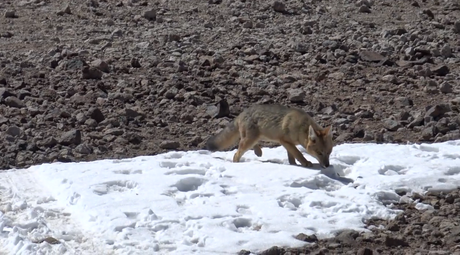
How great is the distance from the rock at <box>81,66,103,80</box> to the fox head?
16.4ft

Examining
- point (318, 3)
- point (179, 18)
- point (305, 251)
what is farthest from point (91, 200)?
point (318, 3)

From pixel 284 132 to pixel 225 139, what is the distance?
0.84m

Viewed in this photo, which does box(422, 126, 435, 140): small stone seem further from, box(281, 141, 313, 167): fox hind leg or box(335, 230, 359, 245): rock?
box(335, 230, 359, 245): rock

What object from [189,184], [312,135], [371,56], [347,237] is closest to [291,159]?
[312,135]

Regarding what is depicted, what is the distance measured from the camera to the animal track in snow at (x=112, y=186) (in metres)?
11.1

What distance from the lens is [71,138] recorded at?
13.6 meters

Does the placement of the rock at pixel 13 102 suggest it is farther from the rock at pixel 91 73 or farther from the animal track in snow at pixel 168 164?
the animal track in snow at pixel 168 164

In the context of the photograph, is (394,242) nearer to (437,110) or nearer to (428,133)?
(428,133)

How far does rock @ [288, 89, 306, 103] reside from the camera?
15.5 m

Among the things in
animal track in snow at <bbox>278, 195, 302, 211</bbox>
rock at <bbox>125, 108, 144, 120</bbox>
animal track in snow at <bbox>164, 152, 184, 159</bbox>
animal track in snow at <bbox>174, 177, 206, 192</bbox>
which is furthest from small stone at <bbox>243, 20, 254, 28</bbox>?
animal track in snow at <bbox>278, 195, 302, 211</bbox>

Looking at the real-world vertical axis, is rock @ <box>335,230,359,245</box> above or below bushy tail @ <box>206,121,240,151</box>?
above

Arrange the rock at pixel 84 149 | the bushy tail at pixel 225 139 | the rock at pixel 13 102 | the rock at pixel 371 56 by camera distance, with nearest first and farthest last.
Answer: the bushy tail at pixel 225 139, the rock at pixel 84 149, the rock at pixel 13 102, the rock at pixel 371 56

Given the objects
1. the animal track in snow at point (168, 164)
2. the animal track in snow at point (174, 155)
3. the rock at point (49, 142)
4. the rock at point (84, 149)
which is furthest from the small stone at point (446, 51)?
the rock at point (49, 142)

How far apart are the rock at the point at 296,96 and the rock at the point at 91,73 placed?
2924 millimetres
